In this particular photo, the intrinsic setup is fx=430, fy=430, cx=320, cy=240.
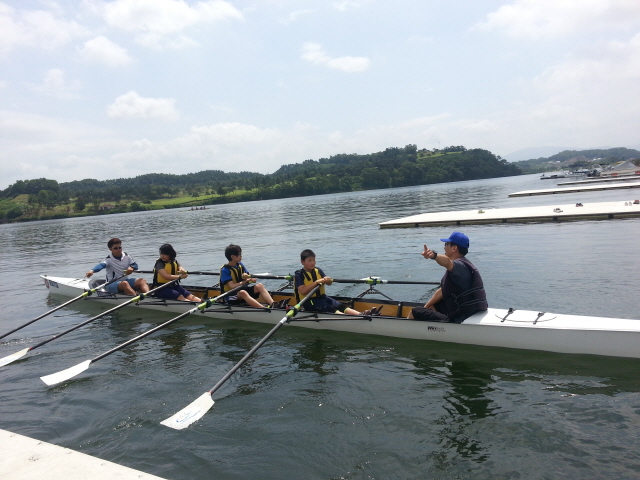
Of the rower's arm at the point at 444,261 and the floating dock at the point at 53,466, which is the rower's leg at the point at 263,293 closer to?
the rower's arm at the point at 444,261

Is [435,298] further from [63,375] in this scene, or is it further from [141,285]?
[141,285]

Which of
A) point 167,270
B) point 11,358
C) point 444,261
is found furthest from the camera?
point 167,270

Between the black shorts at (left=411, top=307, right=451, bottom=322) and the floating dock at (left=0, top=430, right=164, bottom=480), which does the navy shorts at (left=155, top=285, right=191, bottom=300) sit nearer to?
the black shorts at (left=411, top=307, right=451, bottom=322)

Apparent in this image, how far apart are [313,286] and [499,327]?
12.3 ft

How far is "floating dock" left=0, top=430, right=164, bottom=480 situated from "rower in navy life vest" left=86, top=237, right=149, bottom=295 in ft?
26.9

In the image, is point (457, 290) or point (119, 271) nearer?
point (457, 290)

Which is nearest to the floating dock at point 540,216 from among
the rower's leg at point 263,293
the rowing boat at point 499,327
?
the rowing boat at point 499,327

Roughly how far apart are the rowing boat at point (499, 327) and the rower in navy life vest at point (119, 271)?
138 inches

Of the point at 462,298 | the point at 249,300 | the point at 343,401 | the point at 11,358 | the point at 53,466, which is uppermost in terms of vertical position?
the point at 462,298

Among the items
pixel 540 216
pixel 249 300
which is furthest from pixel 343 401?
pixel 540 216

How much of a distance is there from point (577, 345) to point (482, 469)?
11.3ft

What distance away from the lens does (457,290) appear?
796cm

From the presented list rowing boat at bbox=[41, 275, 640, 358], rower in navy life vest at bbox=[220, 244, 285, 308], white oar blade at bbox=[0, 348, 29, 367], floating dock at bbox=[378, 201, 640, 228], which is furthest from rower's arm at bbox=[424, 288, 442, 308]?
floating dock at bbox=[378, 201, 640, 228]

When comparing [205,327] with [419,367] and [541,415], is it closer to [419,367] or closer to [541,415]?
[419,367]
